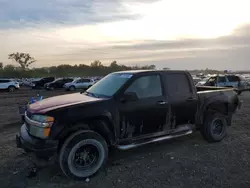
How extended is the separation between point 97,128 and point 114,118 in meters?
0.36

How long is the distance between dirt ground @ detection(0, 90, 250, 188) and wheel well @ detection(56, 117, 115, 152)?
0.62 m

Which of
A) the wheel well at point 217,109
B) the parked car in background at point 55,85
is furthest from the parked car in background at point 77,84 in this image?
the wheel well at point 217,109

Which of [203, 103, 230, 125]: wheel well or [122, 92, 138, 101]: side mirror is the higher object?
[122, 92, 138, 101]: side mirror

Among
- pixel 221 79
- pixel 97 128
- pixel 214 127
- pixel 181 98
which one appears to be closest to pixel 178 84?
pixel 181 98

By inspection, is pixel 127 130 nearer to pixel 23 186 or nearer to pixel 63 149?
pixel 63 149

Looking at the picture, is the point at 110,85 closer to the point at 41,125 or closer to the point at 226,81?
the point at 41,125

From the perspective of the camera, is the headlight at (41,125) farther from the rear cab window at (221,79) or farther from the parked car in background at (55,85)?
the parked car in background at (55,85)

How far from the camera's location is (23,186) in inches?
159

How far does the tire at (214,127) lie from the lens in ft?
20.0

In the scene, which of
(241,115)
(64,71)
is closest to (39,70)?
(64,71)

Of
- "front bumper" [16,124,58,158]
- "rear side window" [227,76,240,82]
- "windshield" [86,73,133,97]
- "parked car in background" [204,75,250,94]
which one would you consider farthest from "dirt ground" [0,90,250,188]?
"rear side window" [227,76,240,82]

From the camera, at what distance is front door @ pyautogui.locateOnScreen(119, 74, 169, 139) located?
4805 mm

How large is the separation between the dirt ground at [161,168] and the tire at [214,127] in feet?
0.60

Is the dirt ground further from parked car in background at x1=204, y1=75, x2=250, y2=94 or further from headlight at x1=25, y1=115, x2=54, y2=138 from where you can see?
parked car in background at x1=204, y1=75, x2=250, y2=94
